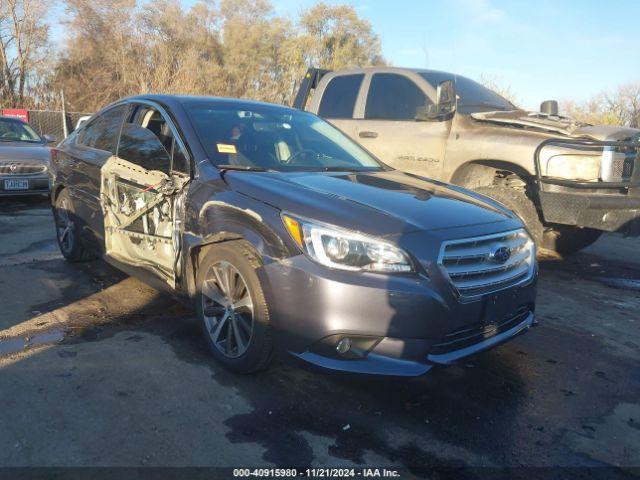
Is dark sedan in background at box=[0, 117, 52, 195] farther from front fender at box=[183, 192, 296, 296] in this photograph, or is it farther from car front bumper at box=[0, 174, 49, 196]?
front fender at box=[183, 192, 296, 296]

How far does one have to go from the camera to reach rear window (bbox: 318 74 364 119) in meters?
7.00

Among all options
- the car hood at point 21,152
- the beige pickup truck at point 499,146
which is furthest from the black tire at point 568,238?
the car hood at point 21,152

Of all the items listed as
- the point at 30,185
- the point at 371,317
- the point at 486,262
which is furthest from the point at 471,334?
the point at 30,185

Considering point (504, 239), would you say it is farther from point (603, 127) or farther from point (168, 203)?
point (603, 127)

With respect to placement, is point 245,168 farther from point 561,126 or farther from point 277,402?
point 561,126

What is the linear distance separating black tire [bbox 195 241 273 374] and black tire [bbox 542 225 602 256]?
4.56m

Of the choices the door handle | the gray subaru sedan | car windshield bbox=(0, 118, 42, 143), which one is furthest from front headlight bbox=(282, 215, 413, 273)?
car windshield bbox=(0, 118, 42, 143)

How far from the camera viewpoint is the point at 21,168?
885 cm

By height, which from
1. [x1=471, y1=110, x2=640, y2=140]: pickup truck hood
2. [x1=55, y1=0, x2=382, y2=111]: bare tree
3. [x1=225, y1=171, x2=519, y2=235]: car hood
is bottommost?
[x1=225, y1=171, x2=519, y2=235]: car hood

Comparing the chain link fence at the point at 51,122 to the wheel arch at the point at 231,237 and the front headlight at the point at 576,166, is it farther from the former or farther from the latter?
the front headlight at the point at 576,166

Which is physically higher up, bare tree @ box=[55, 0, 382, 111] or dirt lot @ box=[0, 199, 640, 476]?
bare tree @ box=[55, 0, 382, 111]

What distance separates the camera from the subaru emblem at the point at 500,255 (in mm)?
2904

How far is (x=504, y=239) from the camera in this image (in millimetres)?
3023

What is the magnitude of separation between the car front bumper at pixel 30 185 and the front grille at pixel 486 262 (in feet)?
27.4
